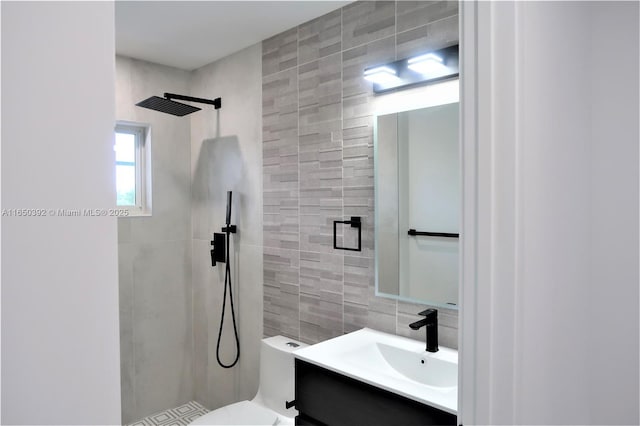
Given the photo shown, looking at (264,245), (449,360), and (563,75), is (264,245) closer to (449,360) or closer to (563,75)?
(449,360)

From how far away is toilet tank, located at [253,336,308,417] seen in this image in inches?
85.1

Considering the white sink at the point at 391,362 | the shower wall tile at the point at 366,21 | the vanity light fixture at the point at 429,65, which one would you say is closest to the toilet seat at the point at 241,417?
the white sink at the point at 391,362

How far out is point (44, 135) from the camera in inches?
13.3

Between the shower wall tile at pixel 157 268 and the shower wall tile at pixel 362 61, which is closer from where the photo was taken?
the shower wall tile at pixel 362 61

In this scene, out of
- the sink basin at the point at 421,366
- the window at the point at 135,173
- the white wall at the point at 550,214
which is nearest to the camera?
the white wall at the point at 550,214

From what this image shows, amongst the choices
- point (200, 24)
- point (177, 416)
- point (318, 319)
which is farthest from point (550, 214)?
point (177, 416)

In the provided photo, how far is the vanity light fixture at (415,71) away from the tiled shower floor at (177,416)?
7.88 feet

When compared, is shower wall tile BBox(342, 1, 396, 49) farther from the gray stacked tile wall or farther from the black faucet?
the black faucet

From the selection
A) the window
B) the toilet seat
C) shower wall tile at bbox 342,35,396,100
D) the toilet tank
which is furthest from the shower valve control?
shower wall tile at bbox 342,35,396,100

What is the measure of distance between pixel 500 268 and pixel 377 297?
46.1 inches

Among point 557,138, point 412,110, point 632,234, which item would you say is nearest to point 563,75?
point 557,138

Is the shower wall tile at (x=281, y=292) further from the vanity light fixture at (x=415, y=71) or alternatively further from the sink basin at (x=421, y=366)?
the vanity light fixture at (x=415, y=71)

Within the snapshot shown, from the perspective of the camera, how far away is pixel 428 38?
1.79 meters

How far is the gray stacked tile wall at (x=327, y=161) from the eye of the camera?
1901 mm
